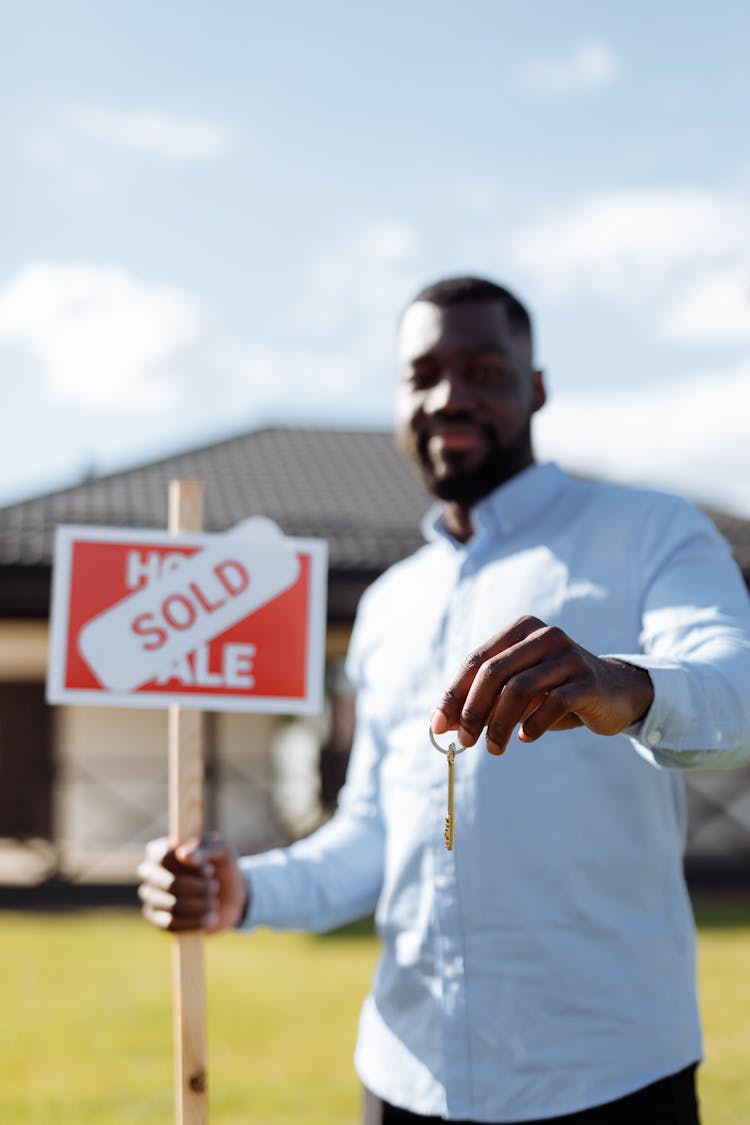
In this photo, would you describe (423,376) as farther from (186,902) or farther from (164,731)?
(164,731)

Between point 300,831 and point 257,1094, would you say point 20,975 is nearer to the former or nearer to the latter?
point 257,1094

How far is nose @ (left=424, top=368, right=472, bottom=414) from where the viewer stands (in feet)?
7.33

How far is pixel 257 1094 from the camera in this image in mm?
5137

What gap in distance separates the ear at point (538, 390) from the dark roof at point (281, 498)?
26.6 feet

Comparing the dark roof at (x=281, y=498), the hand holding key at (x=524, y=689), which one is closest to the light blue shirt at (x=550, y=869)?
the hand holding key at (x=524, y=689)

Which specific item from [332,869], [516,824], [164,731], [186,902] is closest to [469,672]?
[516,824]

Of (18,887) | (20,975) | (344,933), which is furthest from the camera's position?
(18,887)

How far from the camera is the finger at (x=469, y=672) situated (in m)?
1.33

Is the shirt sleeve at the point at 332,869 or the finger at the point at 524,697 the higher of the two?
the finger at the point at 524,697

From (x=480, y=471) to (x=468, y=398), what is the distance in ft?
0.46

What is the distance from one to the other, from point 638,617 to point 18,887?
385 inches

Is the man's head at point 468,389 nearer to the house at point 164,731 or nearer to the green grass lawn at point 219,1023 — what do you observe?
the green grass lawn at point 219,1023

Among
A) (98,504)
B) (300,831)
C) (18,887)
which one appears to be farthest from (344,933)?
(98,504)

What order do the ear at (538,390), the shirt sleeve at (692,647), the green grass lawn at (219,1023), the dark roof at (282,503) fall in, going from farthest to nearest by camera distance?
the dark roof at (282,503) → the green grass lawn at (219,1023) → the ear at (538,390) → the shirt sleeve at (692,647)
